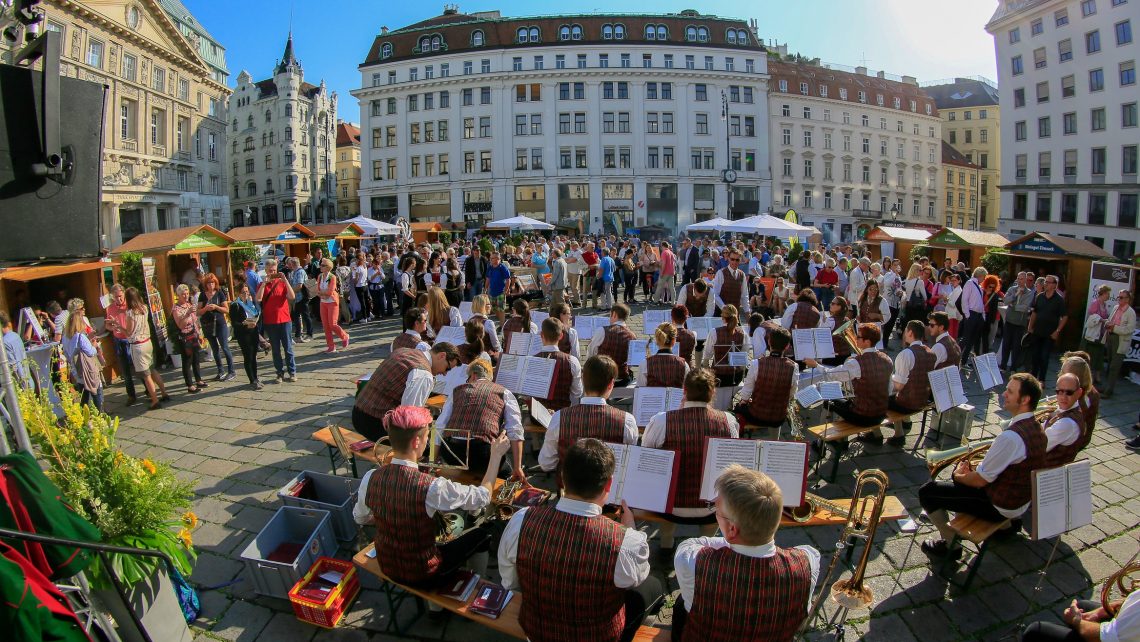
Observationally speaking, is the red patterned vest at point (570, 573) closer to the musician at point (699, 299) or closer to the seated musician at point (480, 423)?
the seated musician at point (480, 423)

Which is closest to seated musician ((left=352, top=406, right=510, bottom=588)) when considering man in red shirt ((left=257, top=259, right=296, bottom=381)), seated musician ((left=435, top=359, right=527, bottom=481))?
seated musician ((left=435, top=359, right=527, bottom=481))

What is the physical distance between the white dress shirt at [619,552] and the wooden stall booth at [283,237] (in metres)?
18.0

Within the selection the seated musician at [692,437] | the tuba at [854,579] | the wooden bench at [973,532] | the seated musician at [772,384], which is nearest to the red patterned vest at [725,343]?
the seated musician at [772,384]

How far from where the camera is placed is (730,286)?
11.1 meters

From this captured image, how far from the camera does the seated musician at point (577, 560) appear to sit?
9.55ft

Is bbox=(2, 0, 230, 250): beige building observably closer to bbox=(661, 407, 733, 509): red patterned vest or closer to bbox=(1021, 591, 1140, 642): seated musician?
bbox=(661, 407, 733, 509): red patterned vest

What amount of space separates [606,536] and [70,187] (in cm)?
345

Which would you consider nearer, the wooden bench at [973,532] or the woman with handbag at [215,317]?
the wooden bench at [973,532]

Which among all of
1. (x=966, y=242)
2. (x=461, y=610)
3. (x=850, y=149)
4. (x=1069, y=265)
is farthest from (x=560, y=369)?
(x=850, y=149)

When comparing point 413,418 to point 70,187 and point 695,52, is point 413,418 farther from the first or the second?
point 695,52

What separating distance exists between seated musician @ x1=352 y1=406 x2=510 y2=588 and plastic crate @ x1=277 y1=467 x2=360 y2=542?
1.31m

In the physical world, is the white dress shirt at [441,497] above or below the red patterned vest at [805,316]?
below

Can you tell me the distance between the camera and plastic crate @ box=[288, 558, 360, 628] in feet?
12.8

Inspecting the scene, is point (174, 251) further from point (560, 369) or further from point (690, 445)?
point (690, 445)
